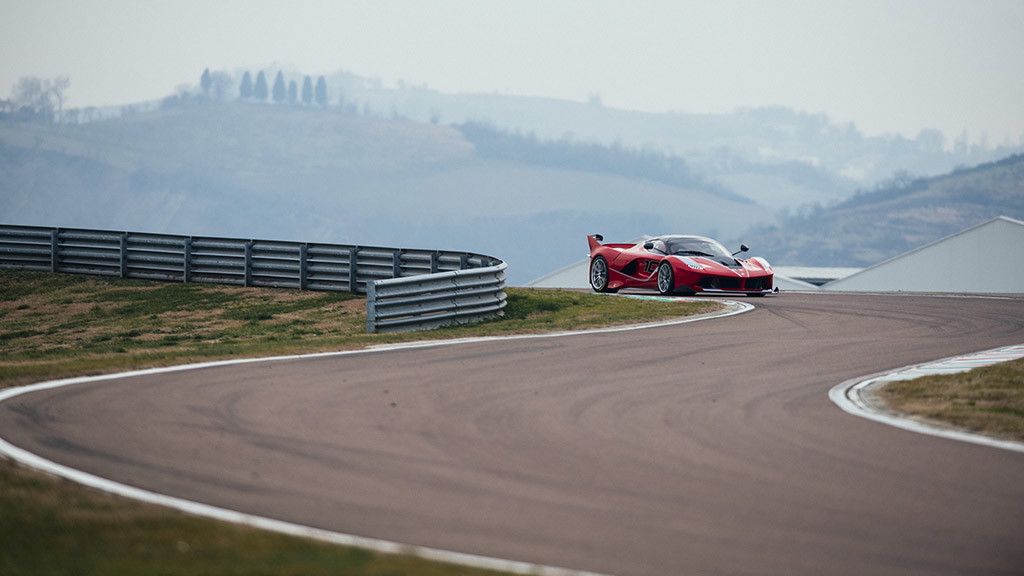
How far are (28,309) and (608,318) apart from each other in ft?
47.0

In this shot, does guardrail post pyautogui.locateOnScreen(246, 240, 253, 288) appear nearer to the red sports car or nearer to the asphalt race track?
the red sports car

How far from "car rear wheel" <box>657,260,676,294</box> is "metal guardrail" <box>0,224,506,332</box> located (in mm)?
3428

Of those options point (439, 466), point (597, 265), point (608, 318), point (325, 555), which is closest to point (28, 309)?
point (597, 265)

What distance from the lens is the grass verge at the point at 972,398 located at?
859cm

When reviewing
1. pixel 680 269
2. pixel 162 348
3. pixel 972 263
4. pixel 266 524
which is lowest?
pixel 162 348

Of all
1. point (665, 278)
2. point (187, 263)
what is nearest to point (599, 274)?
point (665, 278)

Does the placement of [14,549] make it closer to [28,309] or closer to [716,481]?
[716,481]

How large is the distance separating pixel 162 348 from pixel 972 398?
11076 millimetres

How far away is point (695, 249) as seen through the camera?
2283 centimetres

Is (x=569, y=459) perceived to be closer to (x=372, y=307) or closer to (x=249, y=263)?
(x=372, y=307)

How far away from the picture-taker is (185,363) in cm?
1178

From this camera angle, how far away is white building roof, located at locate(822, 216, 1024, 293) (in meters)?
41.9

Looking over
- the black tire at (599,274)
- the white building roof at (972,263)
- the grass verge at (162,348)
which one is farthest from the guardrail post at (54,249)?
the white building roof at (972,263)

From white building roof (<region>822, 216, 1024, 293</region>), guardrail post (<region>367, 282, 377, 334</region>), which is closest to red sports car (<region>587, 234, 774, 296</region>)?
Answer: guardrail post (<region>367, 282, 377, 334</region>)
